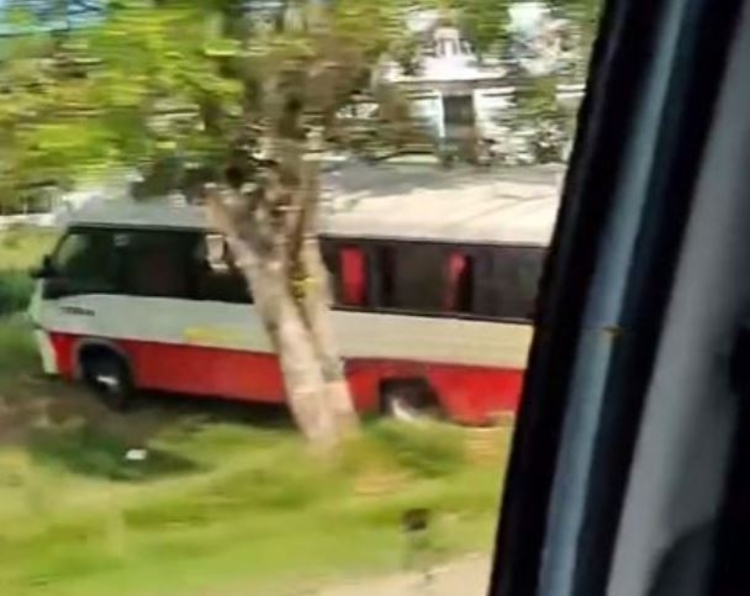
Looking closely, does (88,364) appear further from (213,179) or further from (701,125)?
(701,125)

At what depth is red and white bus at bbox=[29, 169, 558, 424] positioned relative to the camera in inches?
39.9

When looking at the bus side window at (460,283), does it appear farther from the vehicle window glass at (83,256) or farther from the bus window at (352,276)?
the vehicle window glass at (83,256)

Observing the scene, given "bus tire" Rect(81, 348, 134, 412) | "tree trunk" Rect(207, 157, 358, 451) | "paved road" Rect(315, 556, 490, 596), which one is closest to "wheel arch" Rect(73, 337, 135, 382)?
"bus tire" Rect(81, 348, 134, 412)

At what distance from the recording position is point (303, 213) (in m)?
1.04

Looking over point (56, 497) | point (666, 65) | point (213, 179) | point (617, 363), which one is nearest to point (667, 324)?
point (617, 363)

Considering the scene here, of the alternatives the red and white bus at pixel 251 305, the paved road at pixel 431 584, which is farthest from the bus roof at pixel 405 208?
the paved road at pixel 431 584

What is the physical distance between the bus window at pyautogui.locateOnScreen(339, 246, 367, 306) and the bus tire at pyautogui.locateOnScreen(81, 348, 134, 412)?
187 mm

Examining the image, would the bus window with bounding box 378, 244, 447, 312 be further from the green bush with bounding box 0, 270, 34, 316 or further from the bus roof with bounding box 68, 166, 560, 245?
the green bush with bounding box 0, 270, 34, 316

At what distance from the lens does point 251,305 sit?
102 centimetres

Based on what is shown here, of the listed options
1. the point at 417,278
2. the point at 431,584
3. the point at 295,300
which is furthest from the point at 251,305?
the point at 431,584

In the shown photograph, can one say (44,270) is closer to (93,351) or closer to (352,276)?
(93,351)

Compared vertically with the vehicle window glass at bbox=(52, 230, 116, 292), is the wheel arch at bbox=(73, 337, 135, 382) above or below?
below

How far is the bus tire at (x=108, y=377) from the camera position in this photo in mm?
1021

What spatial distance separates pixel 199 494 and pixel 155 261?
0.19 metres
